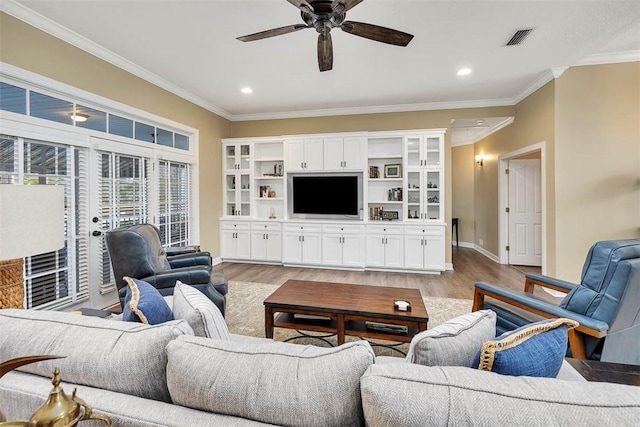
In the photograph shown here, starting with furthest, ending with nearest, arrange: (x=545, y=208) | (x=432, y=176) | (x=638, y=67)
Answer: (x=432, y=176), (x=545, y=208), (x=638, y=67)

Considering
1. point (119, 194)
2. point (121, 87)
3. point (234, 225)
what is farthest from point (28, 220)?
point (234, 225)

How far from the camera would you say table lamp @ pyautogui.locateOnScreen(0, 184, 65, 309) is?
97cm

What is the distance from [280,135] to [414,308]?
454 centimetres

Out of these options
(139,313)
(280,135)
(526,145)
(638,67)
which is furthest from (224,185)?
(638,67)

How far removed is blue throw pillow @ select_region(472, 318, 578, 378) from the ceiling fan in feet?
6.66

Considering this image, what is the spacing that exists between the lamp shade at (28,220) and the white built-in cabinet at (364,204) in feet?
13.7

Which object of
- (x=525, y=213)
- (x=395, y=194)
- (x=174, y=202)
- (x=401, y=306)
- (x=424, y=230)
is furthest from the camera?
(x=525, y=213)

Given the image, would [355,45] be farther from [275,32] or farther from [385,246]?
[385,246]

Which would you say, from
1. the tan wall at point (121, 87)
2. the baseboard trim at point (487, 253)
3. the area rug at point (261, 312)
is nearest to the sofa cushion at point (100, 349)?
the area rug at point (261, 312)

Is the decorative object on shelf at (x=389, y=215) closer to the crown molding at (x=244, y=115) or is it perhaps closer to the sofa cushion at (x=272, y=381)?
the crown molding at (x=244, y=115)

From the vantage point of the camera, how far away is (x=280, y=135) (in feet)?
19.1

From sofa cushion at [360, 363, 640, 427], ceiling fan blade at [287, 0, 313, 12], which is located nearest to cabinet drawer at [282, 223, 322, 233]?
ceiling fan blade at [287, 0, 313, 12]

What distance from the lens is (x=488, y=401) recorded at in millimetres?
663

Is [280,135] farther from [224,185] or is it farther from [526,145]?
[526,145]
